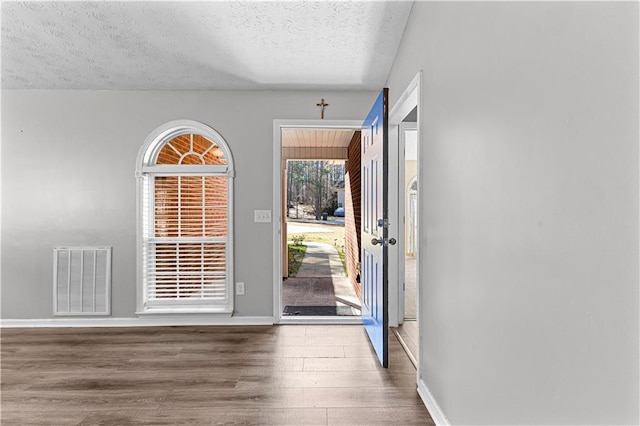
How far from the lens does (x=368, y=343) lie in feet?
10.6

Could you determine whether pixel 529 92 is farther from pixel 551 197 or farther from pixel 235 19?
pixel 235 19

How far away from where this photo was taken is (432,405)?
2.08 m

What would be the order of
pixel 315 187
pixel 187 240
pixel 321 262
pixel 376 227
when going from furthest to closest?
pixel 315 187, pixel 321 262, pixel 187 240, pixel 376 227

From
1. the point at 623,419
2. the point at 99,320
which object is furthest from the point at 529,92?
the point at 99,320

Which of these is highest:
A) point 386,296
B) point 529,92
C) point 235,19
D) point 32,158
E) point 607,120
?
point 235,19

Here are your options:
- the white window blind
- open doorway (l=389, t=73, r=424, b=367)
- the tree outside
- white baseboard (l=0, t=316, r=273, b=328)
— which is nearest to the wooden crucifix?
open doorway (l=389, t=73, r=424, b=367)

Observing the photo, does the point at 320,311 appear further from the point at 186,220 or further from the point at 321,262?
the point at 321,262

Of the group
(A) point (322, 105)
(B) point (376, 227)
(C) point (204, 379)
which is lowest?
(C) point (204, 379)

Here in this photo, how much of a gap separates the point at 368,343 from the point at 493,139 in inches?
92.1

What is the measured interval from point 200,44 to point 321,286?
4048mm

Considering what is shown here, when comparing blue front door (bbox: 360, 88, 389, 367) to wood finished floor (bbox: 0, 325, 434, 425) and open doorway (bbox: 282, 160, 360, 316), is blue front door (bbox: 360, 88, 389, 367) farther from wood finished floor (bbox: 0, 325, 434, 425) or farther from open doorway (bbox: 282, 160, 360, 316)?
open doorway (bbox: 282, 160, 360, 316)

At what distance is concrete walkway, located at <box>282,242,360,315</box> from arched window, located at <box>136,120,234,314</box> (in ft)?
3.98

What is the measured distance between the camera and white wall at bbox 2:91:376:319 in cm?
379

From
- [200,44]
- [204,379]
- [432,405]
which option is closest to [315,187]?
[200,44]
